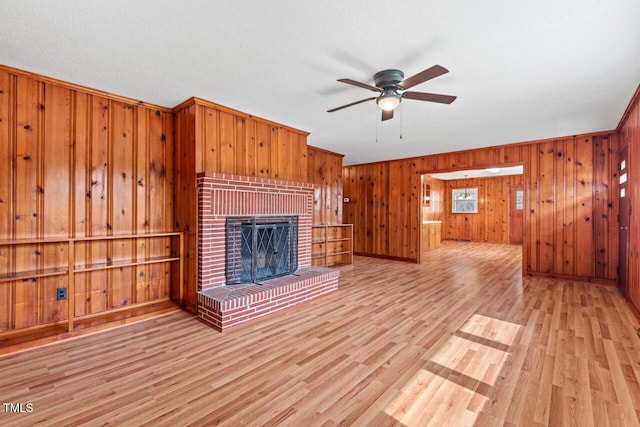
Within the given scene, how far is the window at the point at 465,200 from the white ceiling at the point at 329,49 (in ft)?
25.2

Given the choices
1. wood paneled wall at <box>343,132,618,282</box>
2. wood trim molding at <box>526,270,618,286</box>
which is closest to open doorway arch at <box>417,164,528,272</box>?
wood paneled wall at <box>343,132,618,282</box>

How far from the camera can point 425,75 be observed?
7.28ft

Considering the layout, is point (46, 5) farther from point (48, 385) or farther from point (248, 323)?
point (248, 323)

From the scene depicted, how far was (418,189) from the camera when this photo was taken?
21.7 ft

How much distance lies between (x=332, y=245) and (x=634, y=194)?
464cm

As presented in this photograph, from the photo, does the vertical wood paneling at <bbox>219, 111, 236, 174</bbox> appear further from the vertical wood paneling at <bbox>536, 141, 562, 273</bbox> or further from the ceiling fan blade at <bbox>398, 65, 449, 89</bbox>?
the vertical wood paneling at <bbox>536, 141, 562, 273</bbox>

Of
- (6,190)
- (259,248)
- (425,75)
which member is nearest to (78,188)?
(6,190)

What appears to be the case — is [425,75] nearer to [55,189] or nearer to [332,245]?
[55,189]

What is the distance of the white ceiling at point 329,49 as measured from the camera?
185 centimetres

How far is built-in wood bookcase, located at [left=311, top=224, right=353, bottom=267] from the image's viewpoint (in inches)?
229

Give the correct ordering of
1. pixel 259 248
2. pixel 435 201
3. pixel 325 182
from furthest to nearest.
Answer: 1. pixel 435 201
2. pixel 325 182
3. pixel 259 248

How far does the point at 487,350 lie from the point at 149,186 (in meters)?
4.07

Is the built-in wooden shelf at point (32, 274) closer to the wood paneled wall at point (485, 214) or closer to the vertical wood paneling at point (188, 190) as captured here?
the vertical wood paneling at point (188, 190)

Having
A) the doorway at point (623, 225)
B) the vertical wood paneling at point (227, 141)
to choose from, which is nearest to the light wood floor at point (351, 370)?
the doorway at point (623, 225)
